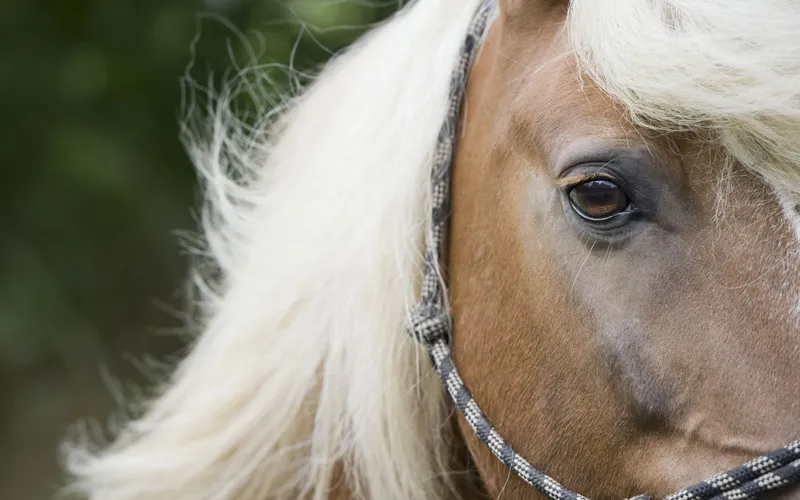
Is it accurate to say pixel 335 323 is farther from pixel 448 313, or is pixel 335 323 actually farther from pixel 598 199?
pixel 598 199

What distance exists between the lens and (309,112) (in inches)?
62.3

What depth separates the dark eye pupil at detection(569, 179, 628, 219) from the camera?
3.26 feet

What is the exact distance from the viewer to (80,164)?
400 centimetres

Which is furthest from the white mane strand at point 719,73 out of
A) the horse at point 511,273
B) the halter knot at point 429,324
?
the halter knot at point 429,324

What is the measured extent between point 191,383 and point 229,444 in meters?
0.18

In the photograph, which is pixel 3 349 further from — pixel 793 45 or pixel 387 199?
pixel 793 45

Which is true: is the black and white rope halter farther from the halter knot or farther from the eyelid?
the eyelid

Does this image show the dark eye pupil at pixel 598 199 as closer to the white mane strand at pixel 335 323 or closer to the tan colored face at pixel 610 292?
the tan colored face at pixel 610 292

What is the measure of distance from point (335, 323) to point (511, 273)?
0.35 m

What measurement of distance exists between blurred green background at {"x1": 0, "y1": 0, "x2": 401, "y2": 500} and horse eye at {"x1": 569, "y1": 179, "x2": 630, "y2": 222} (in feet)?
8.79

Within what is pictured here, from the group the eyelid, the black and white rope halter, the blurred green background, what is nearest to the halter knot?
the black and white rope halter

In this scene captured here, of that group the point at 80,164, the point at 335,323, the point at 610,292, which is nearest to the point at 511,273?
the point at 610,292

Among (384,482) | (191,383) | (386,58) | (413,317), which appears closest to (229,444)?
(191,383)

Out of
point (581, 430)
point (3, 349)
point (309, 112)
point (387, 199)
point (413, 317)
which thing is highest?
point (309, 112)
